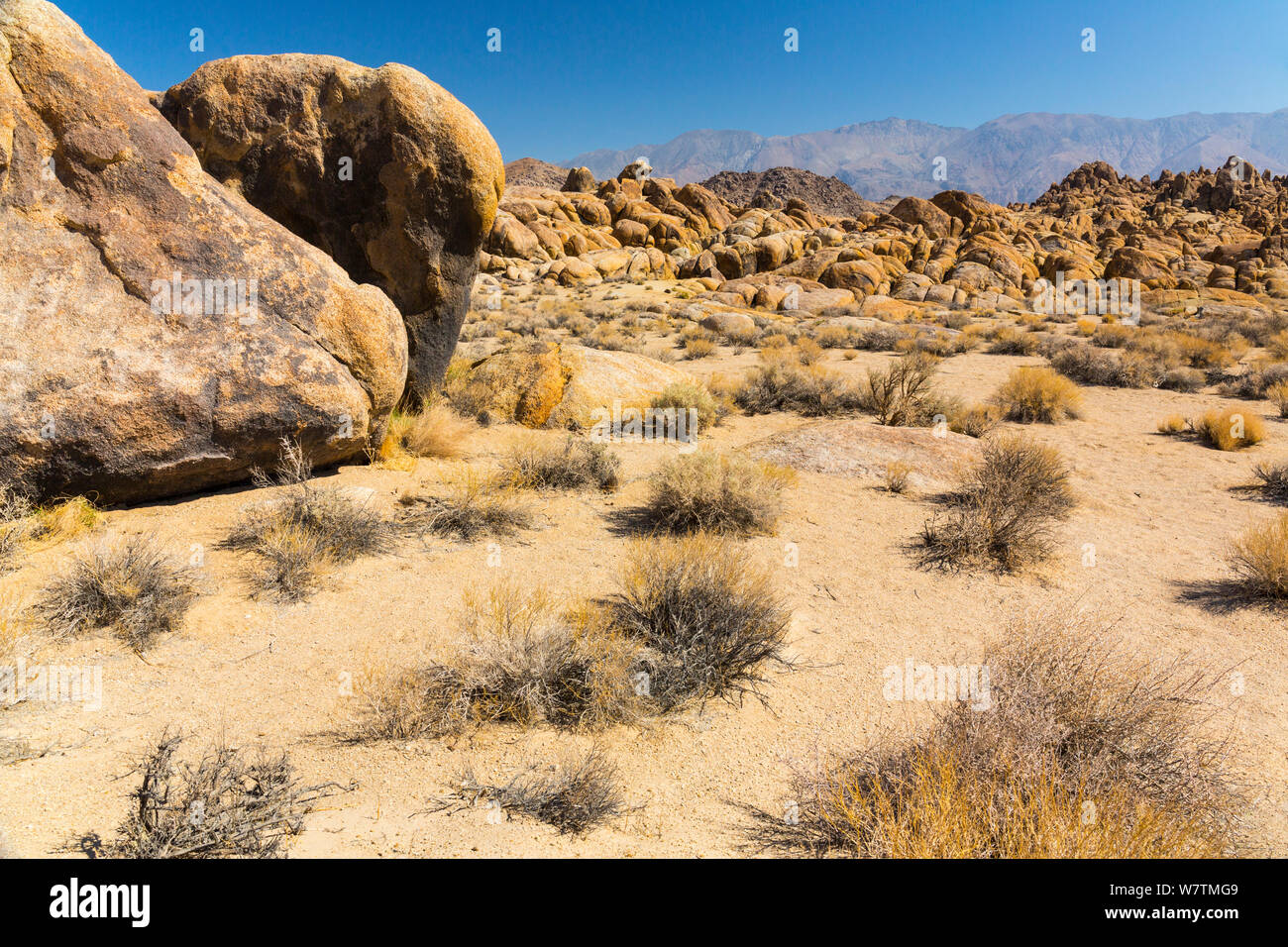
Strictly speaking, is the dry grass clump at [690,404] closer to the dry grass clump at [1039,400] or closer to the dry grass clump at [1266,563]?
the dry grass clump at [1039,400]

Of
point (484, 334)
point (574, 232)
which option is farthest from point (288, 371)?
point (574, 232)

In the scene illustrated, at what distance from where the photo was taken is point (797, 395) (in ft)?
34.7

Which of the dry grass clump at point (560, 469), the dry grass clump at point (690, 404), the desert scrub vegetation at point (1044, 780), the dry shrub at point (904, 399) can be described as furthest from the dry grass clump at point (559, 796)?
the dry shrub at point (904, 399)

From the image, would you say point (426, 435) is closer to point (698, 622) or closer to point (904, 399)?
point (698, 622)

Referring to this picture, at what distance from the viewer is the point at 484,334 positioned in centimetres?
1625

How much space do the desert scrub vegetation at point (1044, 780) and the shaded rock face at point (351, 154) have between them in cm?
645

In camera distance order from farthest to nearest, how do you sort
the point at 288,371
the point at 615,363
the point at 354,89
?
the point at 615,363, the point at 354,89, the point at 288,371

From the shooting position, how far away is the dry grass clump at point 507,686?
307cm

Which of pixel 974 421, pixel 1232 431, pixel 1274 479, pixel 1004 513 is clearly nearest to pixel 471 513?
pixel 1004 513

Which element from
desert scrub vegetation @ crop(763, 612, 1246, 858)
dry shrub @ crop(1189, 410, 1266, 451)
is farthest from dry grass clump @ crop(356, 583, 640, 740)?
dry shrub @ crop(1189, 410, 1266, 451)

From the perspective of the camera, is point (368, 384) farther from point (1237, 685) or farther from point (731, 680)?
point (1237, 685)

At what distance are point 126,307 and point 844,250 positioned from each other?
3530 centimetres

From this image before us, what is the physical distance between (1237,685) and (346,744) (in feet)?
15.6

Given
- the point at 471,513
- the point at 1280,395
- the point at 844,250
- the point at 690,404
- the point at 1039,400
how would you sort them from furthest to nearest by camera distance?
the point at 844,250
the point at 1280,395
the point at 1039,400
the point at 690,404
the point at 471,513
